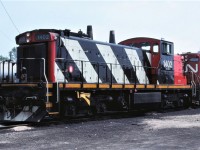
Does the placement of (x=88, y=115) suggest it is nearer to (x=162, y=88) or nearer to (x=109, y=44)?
(x=109, y=44)

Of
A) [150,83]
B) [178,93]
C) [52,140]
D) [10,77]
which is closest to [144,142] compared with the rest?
[52,140]

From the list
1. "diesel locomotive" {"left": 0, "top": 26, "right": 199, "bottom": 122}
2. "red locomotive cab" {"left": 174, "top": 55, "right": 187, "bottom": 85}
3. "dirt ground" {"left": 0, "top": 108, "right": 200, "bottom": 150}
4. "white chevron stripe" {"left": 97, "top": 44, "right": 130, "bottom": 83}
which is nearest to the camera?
"dirt ground" {"left": 0, "top": 108, "right": 200, "bottom": 150}

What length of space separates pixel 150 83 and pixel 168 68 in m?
1.47

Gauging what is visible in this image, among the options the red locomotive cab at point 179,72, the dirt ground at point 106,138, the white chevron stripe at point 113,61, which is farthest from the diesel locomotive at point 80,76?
the dirt ground at point 106,138

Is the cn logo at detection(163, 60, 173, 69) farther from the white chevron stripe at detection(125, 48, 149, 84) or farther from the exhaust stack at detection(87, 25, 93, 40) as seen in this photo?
the exhaust stack at detection(87, 25, 93, 40)

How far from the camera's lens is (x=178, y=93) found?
18.7 metres

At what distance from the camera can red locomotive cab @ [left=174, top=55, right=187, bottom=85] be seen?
18.4 metres

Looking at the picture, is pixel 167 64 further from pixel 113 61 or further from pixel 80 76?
pixel 80 76

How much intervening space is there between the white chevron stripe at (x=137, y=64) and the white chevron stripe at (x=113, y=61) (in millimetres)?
967

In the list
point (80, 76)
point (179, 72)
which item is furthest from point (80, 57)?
point (179, 72)

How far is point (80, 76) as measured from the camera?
1305cm

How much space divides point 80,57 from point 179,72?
7.50 m

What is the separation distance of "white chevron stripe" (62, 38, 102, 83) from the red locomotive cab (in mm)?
5976

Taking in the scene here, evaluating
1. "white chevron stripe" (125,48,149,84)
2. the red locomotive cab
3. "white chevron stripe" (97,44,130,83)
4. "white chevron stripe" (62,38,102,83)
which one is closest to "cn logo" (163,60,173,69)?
the red locomotive cab
